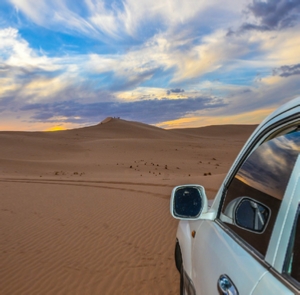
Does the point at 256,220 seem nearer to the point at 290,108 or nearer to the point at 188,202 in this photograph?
the point at 290,108

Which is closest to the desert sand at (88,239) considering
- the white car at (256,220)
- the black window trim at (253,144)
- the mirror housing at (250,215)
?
the white car at (256,220)

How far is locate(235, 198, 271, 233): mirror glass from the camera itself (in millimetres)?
1595

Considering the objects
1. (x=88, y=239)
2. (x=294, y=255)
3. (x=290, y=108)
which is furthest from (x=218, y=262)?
(x=88, y=239)

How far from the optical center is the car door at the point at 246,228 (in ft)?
4.61

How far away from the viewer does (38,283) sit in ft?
18.6

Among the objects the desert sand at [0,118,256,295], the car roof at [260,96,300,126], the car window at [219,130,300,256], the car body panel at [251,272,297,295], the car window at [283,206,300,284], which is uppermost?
the car roof at [260,96,300,126]

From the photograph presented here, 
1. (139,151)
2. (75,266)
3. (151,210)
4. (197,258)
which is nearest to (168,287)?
(75,266)

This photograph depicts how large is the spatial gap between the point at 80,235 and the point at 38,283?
2.71 metres

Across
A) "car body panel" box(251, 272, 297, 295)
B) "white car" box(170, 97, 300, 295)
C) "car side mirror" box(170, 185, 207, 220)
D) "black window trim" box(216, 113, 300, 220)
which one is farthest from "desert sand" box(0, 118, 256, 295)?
"car body panel" box(251, 272, 297, 295)

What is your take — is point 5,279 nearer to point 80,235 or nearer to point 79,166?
point 80,235

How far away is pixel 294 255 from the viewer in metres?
1.23

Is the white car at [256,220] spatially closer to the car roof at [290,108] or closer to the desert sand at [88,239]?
the car roof at [290,108]

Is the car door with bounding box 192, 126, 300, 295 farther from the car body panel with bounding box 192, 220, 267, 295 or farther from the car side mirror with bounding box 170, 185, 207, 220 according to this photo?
the car side mirror with bounding box 170, 185, 207, 220

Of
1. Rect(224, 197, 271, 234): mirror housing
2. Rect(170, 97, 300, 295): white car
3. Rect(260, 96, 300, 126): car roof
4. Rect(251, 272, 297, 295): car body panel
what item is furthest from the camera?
Rect(224, 197, 271, 234): mirror housing
